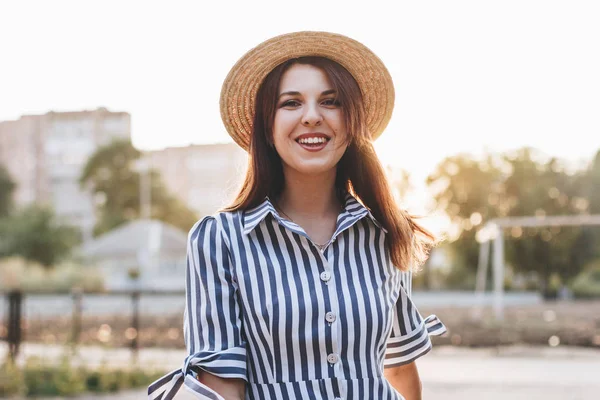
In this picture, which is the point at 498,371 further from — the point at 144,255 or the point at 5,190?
the point at 5,190

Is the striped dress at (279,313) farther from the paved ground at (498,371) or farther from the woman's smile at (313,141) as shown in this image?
the paved ground at (498,371)

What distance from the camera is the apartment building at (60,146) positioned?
7638 cm

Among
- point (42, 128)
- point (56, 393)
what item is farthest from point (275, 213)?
point (42, 128)

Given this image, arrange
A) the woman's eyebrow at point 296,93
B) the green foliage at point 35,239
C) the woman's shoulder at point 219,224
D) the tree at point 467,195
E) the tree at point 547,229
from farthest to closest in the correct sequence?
the tree at point 467,195, the tree at point 547,229, the green foliage at point 35,239, the woman's eyebrow at point 296,93, the woman's shoulder at point 219,224

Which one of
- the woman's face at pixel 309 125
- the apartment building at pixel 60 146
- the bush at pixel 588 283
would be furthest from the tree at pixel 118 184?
the woman's face at pixel 309 125

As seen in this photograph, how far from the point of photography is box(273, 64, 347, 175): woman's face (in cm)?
202

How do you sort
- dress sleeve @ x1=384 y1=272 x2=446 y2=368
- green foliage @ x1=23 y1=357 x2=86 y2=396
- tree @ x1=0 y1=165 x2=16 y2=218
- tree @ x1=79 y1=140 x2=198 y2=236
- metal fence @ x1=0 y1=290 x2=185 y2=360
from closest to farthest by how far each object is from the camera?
dress sleeve @ x1=384 y1=272 x2=446 y2=368, green foliage @ x1=23 y1=357 x2=86 y2=396, metal fence @ x1=0 y1=290 x2=185 y2=360, tree @ x1=0 y1=165 x2=16 y2=218, tree @ x1=79 y1=140 x2=198 y2=236

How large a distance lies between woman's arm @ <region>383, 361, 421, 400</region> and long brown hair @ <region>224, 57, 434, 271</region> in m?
0.25

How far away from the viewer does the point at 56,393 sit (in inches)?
338

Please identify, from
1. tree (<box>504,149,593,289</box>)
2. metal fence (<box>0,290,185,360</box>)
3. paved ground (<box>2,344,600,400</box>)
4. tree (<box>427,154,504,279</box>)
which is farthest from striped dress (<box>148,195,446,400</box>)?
tree (<box>427,154,504,279</box>)

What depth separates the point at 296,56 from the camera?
211 centimetres

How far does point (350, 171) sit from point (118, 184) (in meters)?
52.4

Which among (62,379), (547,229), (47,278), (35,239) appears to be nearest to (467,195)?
(547,229)

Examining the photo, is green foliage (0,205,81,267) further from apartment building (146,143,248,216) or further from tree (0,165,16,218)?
apartment building (146,143,248,216)
